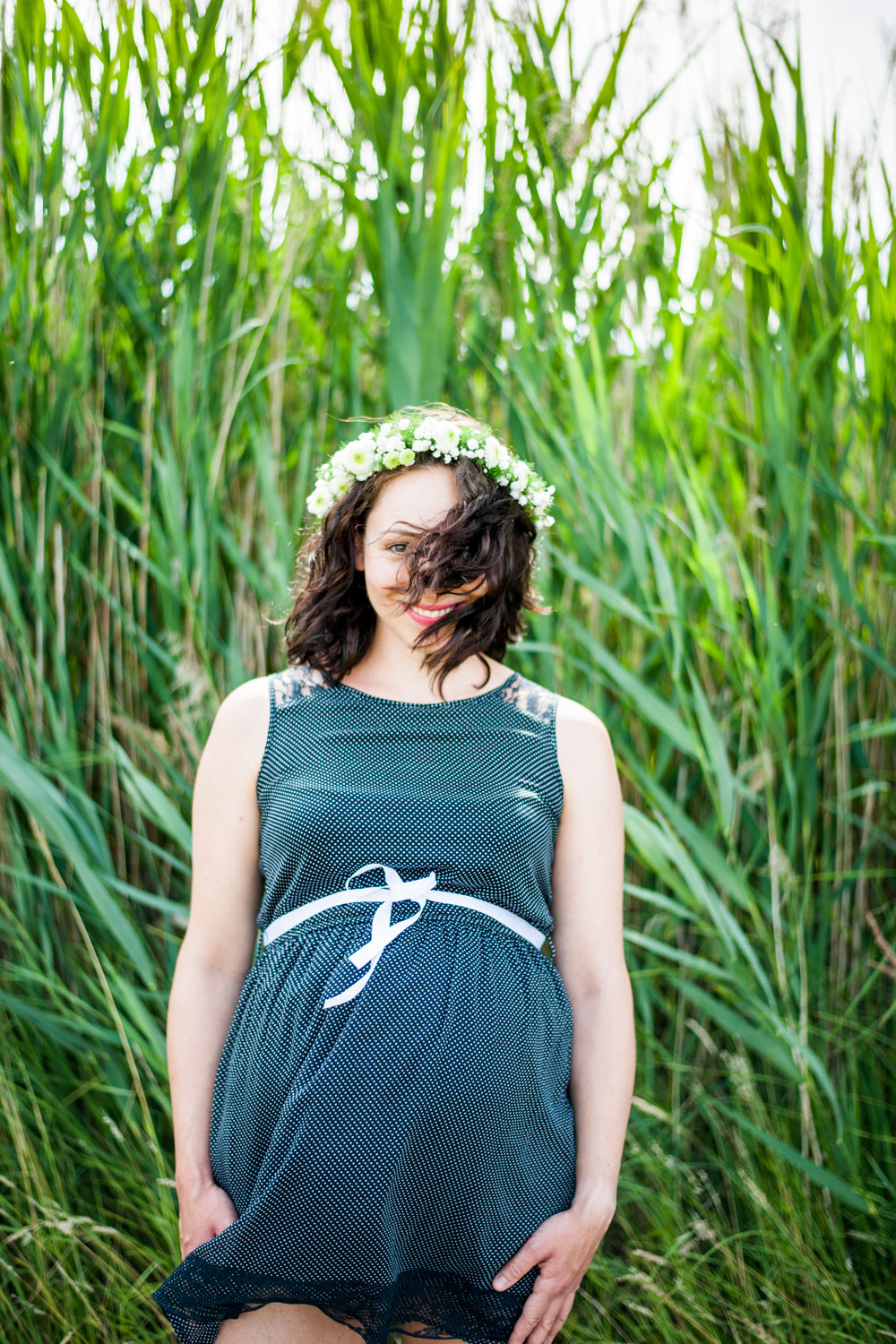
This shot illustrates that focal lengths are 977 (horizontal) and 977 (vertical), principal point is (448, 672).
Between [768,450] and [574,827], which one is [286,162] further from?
[574,827]

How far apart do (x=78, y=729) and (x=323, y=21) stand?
1479 mm

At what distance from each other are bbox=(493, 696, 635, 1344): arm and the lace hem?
68mm

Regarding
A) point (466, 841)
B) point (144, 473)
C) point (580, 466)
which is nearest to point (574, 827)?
point (466, 841)

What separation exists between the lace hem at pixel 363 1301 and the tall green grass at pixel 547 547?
68cm

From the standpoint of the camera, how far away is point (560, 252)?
6.44 feet

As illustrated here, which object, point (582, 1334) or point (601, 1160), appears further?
point (582, 1334)

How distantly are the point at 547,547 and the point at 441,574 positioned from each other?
72 centimetres

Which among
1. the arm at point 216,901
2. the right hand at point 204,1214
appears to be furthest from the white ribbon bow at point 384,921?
the right hand at point 204,1214

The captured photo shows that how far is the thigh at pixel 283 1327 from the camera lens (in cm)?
110

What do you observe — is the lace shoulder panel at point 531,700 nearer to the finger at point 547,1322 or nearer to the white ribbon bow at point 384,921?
the white ribbon bow at point 384,921

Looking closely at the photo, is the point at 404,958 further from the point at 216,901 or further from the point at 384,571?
the point at 384,571

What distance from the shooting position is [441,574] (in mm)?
1176

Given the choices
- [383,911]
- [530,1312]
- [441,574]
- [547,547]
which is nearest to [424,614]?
[441,574]

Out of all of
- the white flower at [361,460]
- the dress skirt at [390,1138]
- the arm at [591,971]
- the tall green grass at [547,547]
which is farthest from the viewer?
the tall green grass at [547,547]
